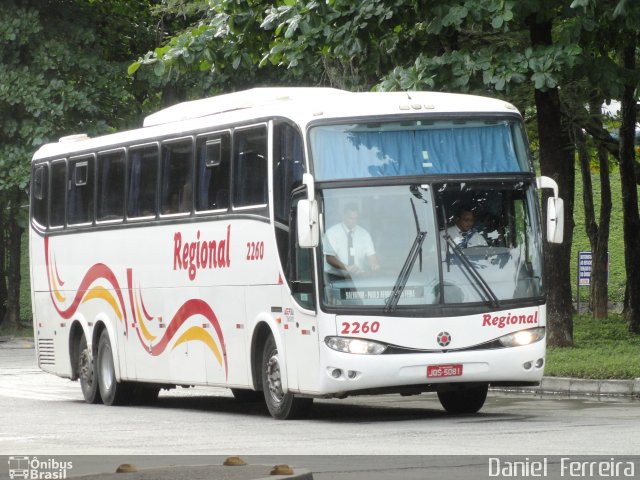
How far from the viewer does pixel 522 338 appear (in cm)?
1605

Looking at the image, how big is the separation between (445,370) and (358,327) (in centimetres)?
96

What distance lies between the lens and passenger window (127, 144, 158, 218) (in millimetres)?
19922

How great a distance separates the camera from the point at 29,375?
1090 inches

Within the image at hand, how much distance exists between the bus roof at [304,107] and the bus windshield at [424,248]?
2.92 feet

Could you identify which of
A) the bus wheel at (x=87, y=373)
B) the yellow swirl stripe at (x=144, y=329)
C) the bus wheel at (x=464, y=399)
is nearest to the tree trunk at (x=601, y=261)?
the bus wheel at (x=87, y=373)

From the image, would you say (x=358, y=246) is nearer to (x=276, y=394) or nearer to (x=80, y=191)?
(x=276, y=394)

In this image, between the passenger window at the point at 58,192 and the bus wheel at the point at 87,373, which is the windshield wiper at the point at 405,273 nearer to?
the bus wheel at the point at 87,373

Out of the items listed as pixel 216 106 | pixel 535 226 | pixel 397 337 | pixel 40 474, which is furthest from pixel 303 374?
pixel 40 474

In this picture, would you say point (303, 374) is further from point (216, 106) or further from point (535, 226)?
point (216, 106)

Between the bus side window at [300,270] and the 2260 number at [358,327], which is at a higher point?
the bus side window at [300,270]

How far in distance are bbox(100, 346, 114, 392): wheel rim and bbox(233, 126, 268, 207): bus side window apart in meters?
4.65

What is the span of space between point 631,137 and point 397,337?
15614mm

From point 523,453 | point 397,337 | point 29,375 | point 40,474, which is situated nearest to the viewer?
point 40,474

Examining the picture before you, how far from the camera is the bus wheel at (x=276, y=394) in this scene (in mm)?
16703
